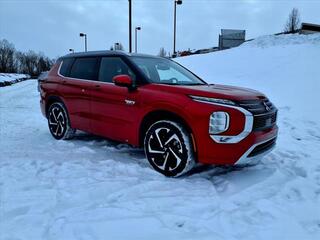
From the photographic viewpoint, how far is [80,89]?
19.3ft

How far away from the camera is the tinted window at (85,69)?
5.84 m

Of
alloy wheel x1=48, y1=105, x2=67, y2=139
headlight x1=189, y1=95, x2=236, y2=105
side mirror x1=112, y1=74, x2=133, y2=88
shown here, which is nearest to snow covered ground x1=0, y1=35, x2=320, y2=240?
alloy wheel x1=48, y1=105, x2=67, y2=139

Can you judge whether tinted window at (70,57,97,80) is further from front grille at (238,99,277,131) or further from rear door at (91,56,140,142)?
front grille at (238,99,277,131)

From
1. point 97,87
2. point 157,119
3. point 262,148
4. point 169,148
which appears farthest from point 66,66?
point 262,148

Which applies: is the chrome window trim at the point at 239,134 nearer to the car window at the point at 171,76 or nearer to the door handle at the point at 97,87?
the car window at the point at 171,76

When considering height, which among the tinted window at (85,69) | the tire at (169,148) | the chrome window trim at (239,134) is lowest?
the tire at (169,148)

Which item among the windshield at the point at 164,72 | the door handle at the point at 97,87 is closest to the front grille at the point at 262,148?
the windshield at the point at 164,72

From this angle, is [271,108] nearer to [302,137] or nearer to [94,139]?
[302,137]

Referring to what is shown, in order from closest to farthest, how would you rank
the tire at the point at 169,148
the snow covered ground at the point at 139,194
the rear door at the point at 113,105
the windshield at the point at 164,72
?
the snow covered ground at the point at 139,194 < the tire at the point at 169,148 < the rear door at the point at 113,105 < the windshield at the point at 164,72

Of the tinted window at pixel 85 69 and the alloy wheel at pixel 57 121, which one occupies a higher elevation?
the tinted window at pixel 85 69

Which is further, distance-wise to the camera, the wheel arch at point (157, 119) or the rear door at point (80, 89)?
the rear door at point (80, 89)

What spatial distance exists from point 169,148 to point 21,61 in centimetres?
8654

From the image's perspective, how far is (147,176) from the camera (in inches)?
175

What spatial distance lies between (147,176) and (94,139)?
253 centimetres
